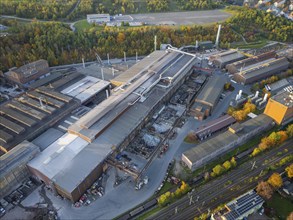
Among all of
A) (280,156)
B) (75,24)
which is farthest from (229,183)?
(75,24)

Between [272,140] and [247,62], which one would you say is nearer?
[272,140]

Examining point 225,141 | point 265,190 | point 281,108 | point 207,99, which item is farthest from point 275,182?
point 207,99

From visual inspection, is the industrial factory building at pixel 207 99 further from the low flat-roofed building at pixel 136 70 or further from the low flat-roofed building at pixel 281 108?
the low flat-roofed building at pixel 136 70

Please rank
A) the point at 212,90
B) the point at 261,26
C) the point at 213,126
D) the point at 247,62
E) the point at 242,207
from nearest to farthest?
the point at 242,207, the point at 213,126, the point at 212,90, the point at 247,62, the point at 261,26

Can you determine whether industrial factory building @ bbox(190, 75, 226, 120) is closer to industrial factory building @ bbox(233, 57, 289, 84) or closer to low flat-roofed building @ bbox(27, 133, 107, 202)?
industrial factory building @ bbox(233, 57, 289, 84)

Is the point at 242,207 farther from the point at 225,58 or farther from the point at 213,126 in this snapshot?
the point at 225,58

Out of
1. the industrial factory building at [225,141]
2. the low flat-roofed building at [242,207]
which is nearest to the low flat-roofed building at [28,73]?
the industrial factory building at [225,141]
